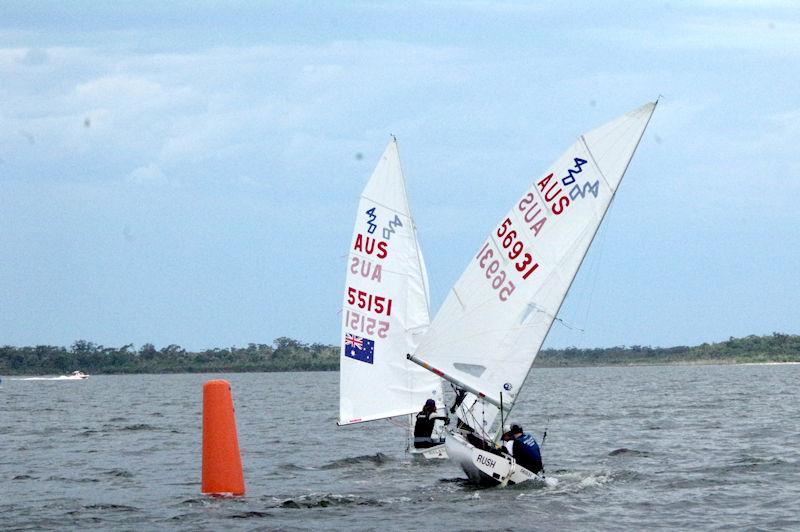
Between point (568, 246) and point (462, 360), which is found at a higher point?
point (568, 246)

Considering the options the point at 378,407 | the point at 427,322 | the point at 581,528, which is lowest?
the point at 581,528

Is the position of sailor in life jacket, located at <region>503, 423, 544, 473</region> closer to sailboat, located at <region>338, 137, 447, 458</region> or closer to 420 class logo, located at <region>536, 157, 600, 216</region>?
420 class logo, located at <region>536, 157, 600, 216</region>

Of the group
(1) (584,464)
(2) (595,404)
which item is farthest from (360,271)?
(2) (595,404)

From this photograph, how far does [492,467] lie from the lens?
20.7 m

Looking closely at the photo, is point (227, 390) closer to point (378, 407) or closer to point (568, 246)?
point (568, 246)

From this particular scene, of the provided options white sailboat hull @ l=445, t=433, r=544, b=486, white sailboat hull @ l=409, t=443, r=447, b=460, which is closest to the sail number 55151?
white sailboat hull @ l=409, t=443, r=447, b=460

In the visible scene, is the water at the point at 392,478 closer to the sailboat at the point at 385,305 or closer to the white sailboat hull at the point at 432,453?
the white sailboat hull at the point at 432,453

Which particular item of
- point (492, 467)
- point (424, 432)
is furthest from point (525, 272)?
point (424, 432)

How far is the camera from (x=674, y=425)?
35812 mm

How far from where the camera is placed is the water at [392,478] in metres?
17.9

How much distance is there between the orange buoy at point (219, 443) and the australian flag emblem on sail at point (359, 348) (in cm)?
938

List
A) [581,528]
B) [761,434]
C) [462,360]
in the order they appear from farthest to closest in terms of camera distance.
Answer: [761,434], [462,360], [581,528]

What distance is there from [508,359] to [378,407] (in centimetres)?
750

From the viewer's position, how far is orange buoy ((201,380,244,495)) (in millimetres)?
17820
